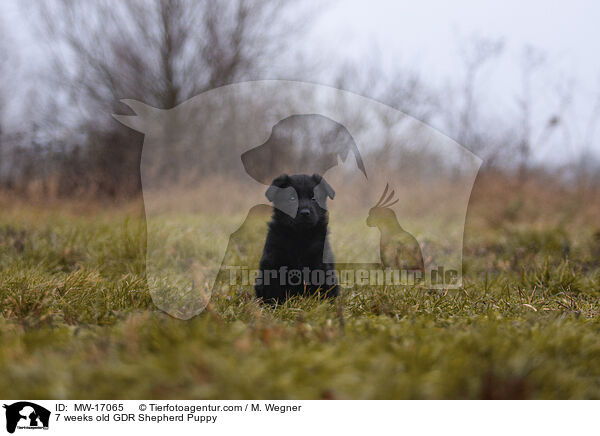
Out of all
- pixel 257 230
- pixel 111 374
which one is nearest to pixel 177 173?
pixel 257 230

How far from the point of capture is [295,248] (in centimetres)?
324

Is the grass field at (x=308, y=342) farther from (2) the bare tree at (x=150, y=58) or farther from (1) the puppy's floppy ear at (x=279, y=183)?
(2) the bare tree at (x=150, y=58)

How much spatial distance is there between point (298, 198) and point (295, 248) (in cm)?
40

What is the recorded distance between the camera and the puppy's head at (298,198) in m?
3.18

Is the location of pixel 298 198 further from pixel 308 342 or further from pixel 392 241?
pixel 392 241

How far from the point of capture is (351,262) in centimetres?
466

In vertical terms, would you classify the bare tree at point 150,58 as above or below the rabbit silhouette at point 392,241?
above

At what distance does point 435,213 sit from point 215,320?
→ 6.38 m

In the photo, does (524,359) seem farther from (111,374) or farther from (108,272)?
(108,272)

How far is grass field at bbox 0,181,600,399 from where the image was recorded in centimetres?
151

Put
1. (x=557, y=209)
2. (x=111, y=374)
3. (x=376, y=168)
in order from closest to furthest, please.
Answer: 1. (x=111, y=374)
2. (x=376, y=168)
3. (x=557, y=209)

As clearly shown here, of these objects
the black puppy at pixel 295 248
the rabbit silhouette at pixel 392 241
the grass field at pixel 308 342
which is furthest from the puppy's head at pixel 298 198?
the rabbit silhouette at pixel 392 241

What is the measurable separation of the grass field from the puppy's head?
64cm
